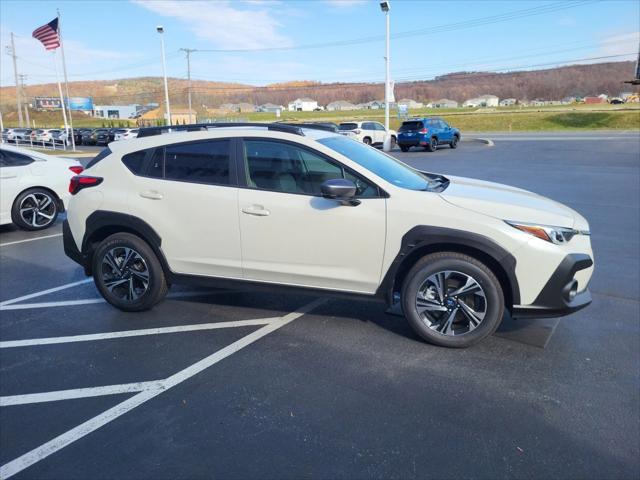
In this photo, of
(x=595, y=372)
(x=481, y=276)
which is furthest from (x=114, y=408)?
(x=595, y=372)

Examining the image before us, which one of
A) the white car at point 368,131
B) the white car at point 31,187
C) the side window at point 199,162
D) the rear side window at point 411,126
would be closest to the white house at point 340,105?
the white car at point 368,131

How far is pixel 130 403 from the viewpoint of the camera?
3314 millimetres

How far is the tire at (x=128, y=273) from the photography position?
15.5ft

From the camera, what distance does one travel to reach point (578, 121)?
50438mm

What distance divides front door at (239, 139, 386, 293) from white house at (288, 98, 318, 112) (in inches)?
6046

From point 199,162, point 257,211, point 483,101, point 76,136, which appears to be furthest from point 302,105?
point 257,211

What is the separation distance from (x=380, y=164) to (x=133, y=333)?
2.70m

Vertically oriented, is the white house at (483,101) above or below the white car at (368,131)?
above

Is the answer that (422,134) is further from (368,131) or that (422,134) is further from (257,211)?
(257,211)

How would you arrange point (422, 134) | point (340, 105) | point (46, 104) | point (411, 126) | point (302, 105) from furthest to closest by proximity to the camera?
point (340, 105), point (302, 105), point (46, 104), point (411, 126), point (422, 134)

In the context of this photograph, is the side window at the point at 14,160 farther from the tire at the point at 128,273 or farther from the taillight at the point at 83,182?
the tire at the point at 128,273

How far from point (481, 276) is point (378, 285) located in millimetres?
808

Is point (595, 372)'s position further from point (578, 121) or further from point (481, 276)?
point (578, 121)

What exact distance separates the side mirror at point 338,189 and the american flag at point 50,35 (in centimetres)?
3178
